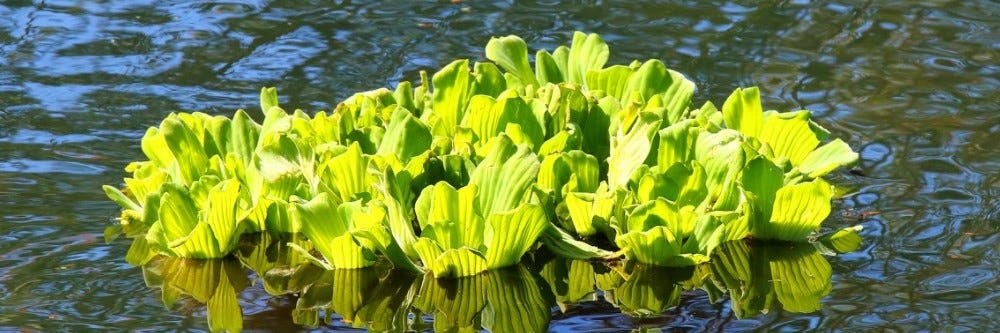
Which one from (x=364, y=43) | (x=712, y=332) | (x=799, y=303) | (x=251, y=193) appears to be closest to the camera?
(x=712, y=332)

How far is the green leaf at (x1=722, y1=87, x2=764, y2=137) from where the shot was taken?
273cm

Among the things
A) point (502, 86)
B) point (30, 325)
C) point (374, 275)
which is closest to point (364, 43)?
point (502, 86)

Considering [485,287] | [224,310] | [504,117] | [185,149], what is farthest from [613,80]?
[224,310]

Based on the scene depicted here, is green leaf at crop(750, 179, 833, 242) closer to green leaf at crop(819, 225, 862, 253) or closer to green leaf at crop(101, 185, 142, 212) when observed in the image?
green leaf at crop(819, 225, 862, 253)

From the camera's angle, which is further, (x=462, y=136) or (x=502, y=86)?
(x=502, y=86)

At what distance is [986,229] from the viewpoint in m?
2.56

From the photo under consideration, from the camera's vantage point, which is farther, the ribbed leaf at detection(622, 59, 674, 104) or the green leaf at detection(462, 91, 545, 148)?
the ribbed leaf at detection(622, 59, 674, 104)

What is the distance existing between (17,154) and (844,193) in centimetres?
182

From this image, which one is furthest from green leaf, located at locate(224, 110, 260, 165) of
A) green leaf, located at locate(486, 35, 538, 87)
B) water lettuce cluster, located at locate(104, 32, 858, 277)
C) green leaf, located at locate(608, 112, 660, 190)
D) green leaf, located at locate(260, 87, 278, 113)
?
green leaf, located at locate(608, 112, 660, 190)

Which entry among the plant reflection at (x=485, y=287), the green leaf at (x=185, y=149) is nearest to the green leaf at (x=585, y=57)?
the plant reflection at (x=485, y=287)

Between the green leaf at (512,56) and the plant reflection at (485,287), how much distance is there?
1.96 ft

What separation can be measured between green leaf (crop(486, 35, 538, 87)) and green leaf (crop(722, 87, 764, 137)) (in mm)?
437

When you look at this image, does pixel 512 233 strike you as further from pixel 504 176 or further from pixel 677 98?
pixel 677 98

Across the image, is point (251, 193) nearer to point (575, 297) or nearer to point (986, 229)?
point (575, 297)
